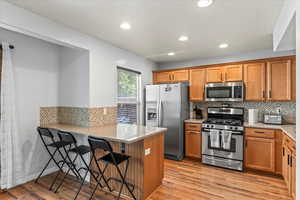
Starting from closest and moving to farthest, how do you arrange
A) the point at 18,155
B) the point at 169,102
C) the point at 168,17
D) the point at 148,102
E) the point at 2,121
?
the point at 168,17 → the point at 2,121 → the point at 18,155 → the point at 169,102 → the point at 148,102

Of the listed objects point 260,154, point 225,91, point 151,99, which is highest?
point 225,91

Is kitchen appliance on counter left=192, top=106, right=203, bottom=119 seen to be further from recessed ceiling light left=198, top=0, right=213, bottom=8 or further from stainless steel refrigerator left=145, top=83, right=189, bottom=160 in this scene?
recessed ceiling light left=198, top=0, right=213, bottom=8

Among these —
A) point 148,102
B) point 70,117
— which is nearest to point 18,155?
point 70,117

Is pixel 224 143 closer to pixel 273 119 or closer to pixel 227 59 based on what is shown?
pixel 273 119

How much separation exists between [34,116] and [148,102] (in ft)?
8.05

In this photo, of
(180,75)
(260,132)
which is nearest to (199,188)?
(260,132)

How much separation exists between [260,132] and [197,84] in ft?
5.58

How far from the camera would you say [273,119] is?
3.37 meters

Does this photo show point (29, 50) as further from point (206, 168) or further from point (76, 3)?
point (206, 168)

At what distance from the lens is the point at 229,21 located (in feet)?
7.76

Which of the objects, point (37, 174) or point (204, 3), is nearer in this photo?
point (204, 3)

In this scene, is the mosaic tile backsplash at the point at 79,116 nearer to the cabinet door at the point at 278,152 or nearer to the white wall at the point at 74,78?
the white wall at the point at 74,78

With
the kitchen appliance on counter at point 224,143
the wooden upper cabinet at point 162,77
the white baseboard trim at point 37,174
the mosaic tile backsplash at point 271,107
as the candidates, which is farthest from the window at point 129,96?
the mosaic tile backsplash at point 271,107

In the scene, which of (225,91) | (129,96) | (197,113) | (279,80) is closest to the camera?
(279,80)
